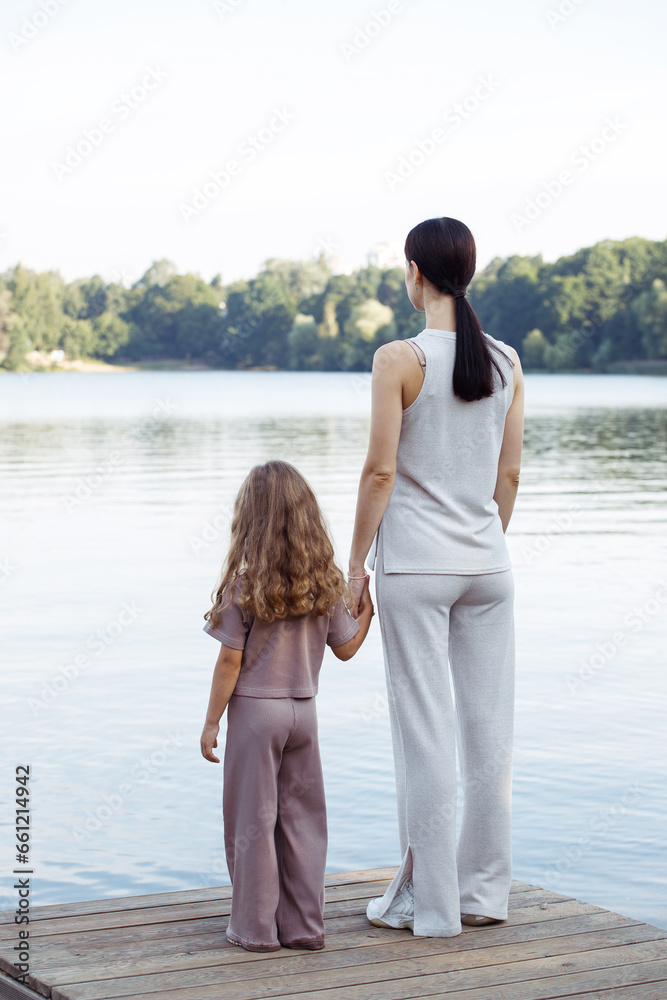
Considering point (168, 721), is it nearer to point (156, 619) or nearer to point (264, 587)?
point (156, 619)

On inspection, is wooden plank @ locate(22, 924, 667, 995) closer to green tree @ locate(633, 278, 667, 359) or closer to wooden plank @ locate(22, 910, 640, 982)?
wooden plank @ locate(22, 910, 640, 982)

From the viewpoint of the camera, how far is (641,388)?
6475 cm

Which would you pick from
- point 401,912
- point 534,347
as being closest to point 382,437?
point 401,912

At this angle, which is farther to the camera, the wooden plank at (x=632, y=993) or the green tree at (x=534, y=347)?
the green tree at (x=534, y=347)

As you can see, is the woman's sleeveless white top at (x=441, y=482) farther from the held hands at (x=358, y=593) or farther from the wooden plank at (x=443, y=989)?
the wooden plank at (x=443, y=989)

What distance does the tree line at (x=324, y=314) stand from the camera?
81.9 metres

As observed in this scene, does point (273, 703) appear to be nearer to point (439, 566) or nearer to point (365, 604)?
point (365, 604)

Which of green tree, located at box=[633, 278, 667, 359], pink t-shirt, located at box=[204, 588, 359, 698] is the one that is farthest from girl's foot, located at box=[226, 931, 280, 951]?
green tree, located at box=[633, 278, 667, 359]

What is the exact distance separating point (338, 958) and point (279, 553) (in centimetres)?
105

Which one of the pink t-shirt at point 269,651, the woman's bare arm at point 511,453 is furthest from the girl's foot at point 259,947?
the woman's bare arm at point 511,453

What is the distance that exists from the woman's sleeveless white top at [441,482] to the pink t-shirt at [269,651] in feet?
0.99

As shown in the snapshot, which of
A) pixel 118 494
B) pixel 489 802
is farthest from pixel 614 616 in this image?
pixel 118 494

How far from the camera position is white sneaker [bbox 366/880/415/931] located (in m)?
3.27

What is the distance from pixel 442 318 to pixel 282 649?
993 millimetres
